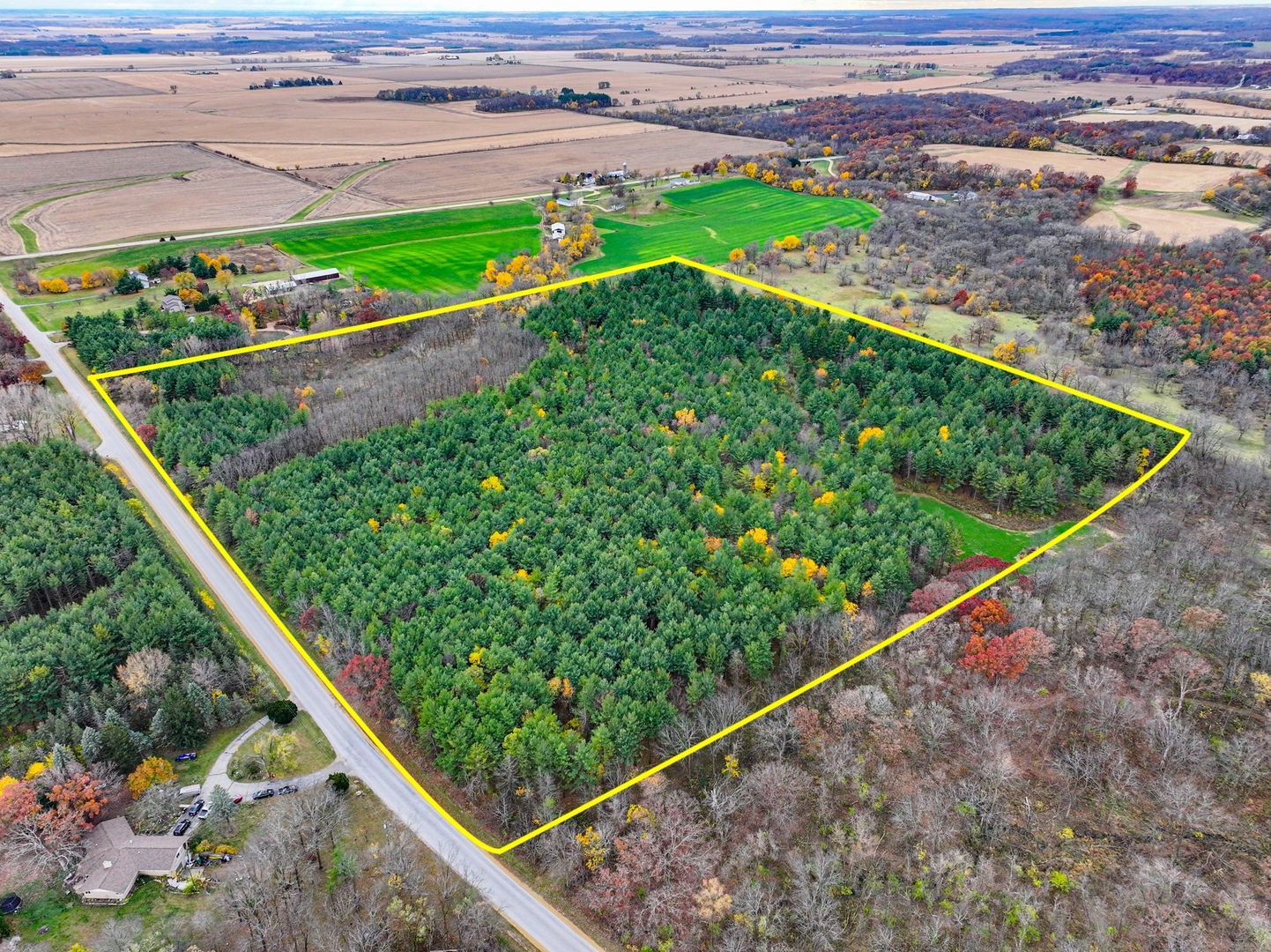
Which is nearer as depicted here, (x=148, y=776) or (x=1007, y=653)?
(x=148, y=776)

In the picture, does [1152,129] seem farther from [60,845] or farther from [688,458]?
[60,845]

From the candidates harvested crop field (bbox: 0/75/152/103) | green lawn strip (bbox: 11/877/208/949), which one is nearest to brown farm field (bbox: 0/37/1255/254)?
harvested crop field (bbox: 0/75/152/103)

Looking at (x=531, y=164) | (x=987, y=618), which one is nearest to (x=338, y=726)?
(x=987, y=618)

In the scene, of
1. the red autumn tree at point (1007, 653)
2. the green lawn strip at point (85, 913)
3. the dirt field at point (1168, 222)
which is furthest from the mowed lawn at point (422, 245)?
the dirt field at point (1168, 222)

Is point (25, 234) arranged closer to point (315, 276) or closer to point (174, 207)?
point (174, 207)

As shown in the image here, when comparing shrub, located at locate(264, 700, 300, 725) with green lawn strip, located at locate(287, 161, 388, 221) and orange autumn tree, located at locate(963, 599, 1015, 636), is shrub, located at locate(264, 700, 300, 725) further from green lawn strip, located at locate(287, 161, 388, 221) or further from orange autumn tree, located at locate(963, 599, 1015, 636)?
green lawn strip, located at locate(287, 161, 388, 221)

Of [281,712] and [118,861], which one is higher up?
[281,712]

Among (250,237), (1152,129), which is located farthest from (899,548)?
(1152,129)

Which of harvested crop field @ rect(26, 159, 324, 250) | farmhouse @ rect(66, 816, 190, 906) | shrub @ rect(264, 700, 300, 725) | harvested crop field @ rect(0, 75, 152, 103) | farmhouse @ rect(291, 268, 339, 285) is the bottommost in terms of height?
farmhouse @ rect(66, 816, 190, 906)
